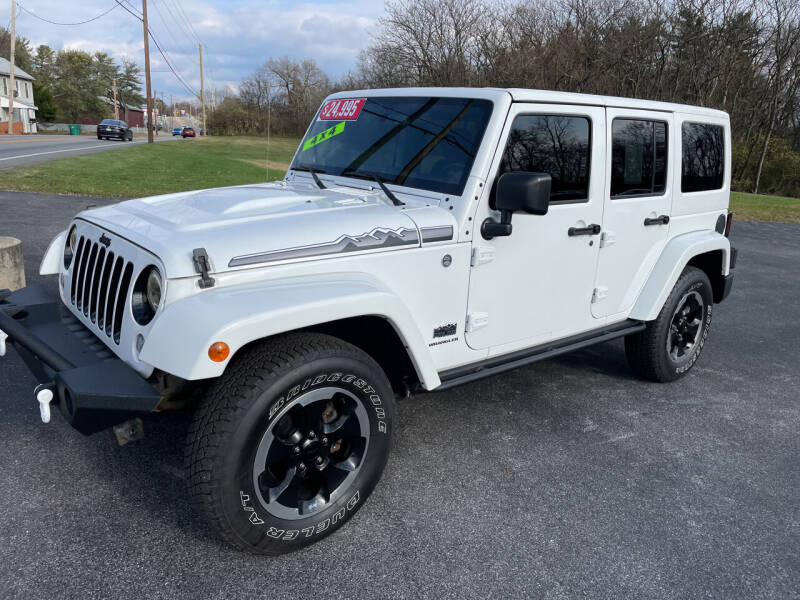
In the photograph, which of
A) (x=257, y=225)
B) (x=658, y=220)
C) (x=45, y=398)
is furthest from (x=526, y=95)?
(x=45, y=398)

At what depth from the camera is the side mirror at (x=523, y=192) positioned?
286 cm

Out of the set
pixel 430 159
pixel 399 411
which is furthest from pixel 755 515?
pixel 430 159

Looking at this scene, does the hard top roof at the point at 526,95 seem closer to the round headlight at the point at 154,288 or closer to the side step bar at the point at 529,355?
the side step bar at the point at 529,355

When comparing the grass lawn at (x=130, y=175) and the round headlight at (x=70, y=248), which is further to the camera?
the grass lawn at (x=130, y=175)

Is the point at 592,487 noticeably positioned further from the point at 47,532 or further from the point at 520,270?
the point at 47,532

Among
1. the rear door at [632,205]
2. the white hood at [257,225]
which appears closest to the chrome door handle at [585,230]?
the rear door at [632,205]

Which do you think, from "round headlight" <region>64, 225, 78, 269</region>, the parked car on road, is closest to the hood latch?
"round headlight" <region>64, 225, 78, 269</region>

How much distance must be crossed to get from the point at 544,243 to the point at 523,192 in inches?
25.5

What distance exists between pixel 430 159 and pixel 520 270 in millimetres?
770

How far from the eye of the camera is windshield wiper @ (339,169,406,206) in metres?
3.14

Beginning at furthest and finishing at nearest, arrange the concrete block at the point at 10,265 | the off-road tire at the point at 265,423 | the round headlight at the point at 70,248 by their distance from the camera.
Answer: the concrete block at the point at 10,265 < the round headlight at the point at 70,248 < the off-road tire at the point at 265,423

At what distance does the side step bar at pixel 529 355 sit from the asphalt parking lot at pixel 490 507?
0.53 metres

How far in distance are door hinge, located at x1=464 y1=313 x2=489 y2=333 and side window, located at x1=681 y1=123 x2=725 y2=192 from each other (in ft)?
6.87

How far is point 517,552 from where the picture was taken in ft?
8.93
